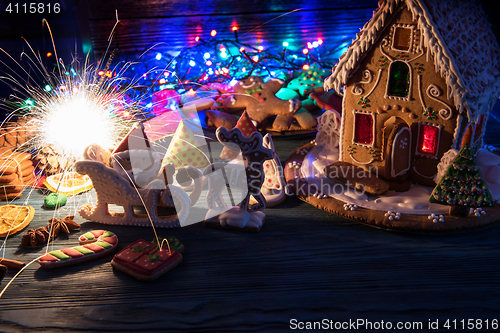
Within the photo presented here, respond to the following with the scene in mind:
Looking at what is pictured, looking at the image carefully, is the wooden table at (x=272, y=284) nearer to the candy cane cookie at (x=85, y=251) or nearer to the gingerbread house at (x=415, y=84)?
the candy cane cookie at (x=85, y=251)

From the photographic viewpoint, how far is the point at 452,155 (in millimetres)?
3176

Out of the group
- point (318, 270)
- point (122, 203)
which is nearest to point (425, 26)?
point (318, 270)

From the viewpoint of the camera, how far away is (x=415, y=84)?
3344 mm

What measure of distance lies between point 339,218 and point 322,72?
3.34 metres

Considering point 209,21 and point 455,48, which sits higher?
point 209,21

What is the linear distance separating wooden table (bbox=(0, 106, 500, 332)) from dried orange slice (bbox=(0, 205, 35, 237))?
0.26 feet

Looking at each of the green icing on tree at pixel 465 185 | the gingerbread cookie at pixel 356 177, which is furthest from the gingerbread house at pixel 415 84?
the green icing on tree at pixel 465 185

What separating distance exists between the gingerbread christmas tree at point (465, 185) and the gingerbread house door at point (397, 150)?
61cm

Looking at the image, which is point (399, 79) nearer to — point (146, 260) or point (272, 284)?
point (272, 284)

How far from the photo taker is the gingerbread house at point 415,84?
309 cm

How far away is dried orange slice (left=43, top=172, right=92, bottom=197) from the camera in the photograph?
11.9 feet

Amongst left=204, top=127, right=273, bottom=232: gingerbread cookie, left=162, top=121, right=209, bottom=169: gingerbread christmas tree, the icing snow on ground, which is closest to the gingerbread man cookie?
the icing snow on ground

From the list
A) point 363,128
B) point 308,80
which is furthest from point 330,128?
point 308,80

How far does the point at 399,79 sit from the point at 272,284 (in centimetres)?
219
